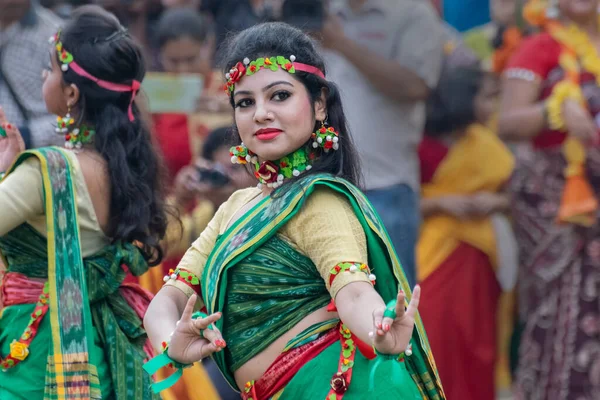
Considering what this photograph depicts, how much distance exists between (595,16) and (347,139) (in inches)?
122

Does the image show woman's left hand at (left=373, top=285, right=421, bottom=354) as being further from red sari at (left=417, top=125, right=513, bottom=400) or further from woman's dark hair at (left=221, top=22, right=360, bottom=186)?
red sari at (left=417, top=125, right=513, bottom=400)

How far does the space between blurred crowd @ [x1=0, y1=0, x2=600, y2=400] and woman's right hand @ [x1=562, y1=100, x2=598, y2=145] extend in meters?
0.01

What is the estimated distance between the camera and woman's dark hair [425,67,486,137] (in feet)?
23.2

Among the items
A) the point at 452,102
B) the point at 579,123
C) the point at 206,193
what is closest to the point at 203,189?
the point at 206,193

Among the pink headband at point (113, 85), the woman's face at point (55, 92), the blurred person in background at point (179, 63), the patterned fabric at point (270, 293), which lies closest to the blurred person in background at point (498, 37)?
the blurred person in background at point (179, 63)

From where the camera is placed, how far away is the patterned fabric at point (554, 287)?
19.9 feet

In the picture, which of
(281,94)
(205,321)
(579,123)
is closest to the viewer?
(205,321)

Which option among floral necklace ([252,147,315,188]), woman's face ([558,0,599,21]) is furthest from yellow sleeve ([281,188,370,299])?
woman's face ([558,0,599,21])

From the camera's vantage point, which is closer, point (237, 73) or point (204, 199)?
point (237, 73)

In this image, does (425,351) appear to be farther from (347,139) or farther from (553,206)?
(553,206)

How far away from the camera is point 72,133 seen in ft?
14.0

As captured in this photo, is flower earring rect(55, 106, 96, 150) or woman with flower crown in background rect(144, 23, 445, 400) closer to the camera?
woman with flower crown in background rect(144, 23, 445, 400)

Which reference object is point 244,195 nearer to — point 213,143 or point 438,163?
point 213,143

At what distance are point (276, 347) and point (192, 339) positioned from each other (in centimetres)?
31
